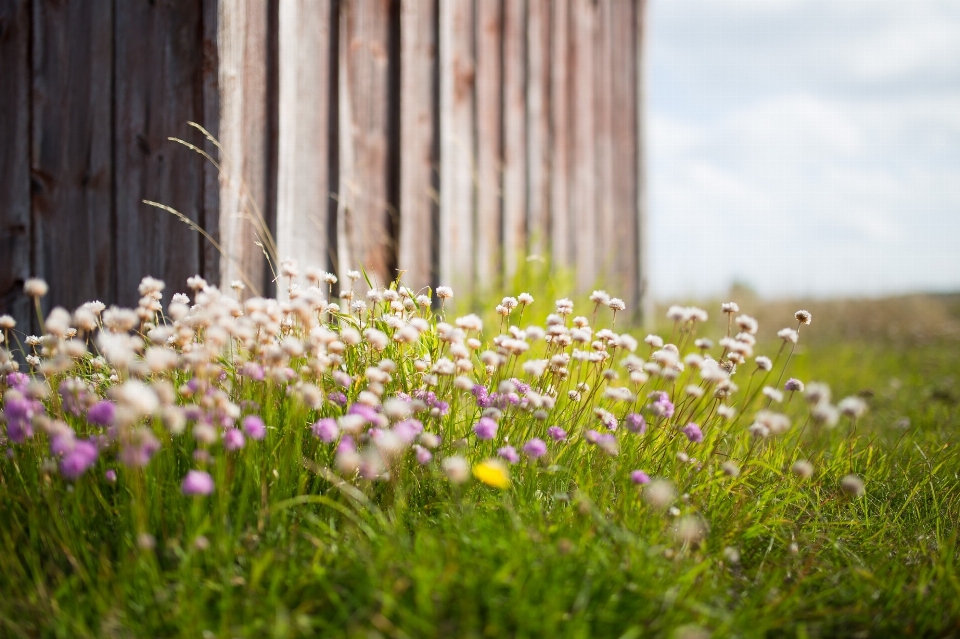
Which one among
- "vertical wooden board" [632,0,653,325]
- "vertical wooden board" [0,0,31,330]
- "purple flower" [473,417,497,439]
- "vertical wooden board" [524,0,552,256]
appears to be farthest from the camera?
"vertical wooden board" [632,0,653,325]

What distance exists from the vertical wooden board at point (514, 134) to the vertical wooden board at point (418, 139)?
0.80 m

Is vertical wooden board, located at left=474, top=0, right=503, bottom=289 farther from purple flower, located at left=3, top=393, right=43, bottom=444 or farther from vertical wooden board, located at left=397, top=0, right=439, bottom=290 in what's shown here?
purple flower, located at left=3, top=393, right=43, bottom=444

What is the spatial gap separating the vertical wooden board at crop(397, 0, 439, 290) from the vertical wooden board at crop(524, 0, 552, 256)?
42.4 inches

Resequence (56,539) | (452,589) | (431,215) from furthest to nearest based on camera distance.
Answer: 1. (431,215)
2. (56,539)
3. (452,589)

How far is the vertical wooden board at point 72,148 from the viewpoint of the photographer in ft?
11.3

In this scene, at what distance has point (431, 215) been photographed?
4.59 metres

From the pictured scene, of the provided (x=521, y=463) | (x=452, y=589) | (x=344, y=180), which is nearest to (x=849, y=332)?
(x=344, y=180)

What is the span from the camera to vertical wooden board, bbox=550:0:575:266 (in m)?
5.75

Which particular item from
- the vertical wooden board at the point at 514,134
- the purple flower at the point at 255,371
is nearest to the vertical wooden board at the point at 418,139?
the vertical wooden board at the point at 514,134

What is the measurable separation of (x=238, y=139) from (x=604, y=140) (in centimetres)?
386

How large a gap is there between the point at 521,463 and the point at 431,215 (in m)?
2.57

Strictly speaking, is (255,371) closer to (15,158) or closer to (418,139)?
(15,158)

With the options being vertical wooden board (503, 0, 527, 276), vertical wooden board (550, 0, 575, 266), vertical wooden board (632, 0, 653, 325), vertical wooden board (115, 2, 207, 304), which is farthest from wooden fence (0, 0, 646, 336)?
vertical wooden board (632, 0, 653, 325)

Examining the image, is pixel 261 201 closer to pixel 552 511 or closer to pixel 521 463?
pixel 521 463
